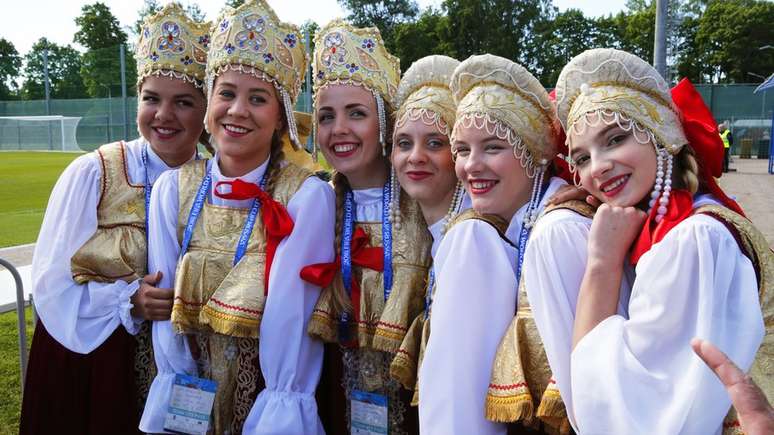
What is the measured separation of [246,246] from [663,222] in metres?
1.65

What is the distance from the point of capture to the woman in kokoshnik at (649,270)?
1.73 metres

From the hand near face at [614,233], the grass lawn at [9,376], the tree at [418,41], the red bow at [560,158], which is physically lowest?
the grass lawn at [9,376]

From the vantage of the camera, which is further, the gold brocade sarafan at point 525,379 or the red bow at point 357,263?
the red bow at point 357,263

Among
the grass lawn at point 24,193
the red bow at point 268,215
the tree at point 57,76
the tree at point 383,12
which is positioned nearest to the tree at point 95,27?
Result: the tree at point 57,76

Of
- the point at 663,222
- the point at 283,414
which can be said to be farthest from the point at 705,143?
the point at 283,414

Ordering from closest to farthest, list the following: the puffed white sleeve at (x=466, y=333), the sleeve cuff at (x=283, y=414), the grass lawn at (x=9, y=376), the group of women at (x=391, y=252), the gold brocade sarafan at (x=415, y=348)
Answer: the group of women at (x=391, y=252) → the puffed white sleeve at (x=466, y=333) → the gold brocade sarafan at (x=415, y=348) → the sleeve cuff at (x=283, y=414) → the grass lawn at (x=9, y=376)

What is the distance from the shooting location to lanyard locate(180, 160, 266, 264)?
2.81 metres

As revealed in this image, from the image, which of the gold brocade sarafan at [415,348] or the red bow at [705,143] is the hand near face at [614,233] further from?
the gold brocade sarafan at [415,348]

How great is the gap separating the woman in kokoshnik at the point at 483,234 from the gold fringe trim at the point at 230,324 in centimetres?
73

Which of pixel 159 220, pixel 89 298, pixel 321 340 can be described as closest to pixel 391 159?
pixel 321 340

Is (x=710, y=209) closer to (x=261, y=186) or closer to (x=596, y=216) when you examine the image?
(x=596, y=216)

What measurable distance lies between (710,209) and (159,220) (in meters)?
2.17

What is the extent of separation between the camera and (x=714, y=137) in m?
2.06

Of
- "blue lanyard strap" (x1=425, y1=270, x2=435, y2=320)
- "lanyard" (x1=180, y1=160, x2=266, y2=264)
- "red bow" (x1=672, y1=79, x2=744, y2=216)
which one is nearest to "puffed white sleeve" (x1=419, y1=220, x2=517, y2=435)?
"blue lanyard strap" (x1=425, y1=270, x2=435, y2=320)
